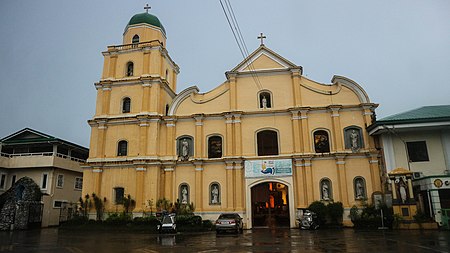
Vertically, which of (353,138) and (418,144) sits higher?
(353,138)

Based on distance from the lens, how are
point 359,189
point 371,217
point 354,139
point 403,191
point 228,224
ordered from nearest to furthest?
point 228,224 → point 403,191 → point 371,217 → point 359,189 → point 354,139

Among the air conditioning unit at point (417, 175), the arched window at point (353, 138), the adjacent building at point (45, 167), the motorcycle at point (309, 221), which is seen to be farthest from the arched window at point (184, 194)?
the air conditioning unit at point (417, 175)

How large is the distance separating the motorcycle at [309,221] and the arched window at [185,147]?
30.9 ft

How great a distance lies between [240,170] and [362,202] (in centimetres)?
847

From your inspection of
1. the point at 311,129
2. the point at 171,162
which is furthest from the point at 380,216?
the point at 171,162

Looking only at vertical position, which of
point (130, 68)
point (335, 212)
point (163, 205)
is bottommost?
point (335, 212)

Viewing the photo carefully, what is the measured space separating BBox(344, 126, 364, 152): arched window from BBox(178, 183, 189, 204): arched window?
12.0m

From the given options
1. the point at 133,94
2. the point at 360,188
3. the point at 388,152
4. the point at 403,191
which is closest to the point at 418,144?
the point at 388,152

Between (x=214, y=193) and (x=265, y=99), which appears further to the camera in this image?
(x=265, y=99)

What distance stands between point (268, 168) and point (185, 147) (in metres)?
6.52

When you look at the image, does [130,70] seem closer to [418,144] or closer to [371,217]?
[371,217]

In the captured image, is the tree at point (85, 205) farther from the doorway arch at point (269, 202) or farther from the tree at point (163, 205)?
the doorway arch at point (269, 202)

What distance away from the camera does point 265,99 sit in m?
25.9

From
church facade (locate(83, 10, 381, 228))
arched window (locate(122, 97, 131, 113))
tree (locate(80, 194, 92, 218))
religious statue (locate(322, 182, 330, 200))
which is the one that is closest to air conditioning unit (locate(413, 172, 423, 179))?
church facade (locate(83, 10, 381, 228))
